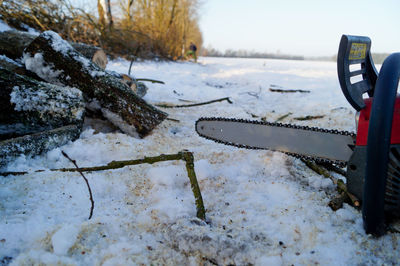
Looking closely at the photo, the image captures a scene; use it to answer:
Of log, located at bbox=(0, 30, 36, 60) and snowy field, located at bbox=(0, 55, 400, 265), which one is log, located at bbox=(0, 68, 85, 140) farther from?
log, located at bbox=(0, 30, 36, 60)

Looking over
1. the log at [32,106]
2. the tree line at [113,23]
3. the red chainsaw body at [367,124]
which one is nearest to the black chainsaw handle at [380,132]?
the red chainsaw body at [367,124]

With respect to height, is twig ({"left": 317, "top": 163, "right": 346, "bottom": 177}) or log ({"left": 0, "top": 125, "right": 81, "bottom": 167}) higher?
log ({"left": 0, "top": 125, "right": 81, "bottom": 167})

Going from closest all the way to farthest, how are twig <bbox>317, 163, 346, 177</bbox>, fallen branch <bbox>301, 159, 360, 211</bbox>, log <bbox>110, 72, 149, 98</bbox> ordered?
fallen branch <bbox>301, 159, 360, 211</bbox> < twig <bbox>317, 163, 346, 177</bbox> < log <bbox>110, 72, 149, 98</bbox>

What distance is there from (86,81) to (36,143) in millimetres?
843

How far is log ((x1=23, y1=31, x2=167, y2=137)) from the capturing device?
2283mm

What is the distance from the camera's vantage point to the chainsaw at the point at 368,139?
0.90 metres

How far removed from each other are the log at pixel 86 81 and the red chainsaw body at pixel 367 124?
65.6 inches

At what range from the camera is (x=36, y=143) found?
5.47ft

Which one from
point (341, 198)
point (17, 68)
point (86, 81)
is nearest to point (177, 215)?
point (341, 198)

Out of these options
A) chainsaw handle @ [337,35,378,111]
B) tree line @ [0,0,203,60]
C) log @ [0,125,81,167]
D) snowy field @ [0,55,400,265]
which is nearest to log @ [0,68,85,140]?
log @ [0,125,81,167]

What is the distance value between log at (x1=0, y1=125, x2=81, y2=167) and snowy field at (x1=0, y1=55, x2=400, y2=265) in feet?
0.15

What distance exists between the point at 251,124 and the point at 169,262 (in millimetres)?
1039

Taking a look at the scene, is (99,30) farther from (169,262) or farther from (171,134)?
(169,262)

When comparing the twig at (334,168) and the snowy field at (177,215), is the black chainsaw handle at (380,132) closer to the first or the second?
the snowy field at (177,215)
